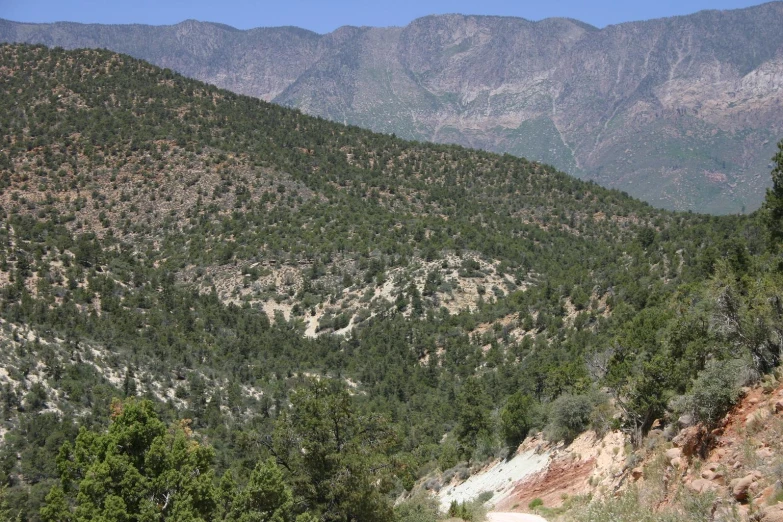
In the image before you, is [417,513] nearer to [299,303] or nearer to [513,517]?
[513,517]

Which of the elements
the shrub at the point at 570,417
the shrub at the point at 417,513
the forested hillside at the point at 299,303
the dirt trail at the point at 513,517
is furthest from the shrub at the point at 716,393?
the shrub at the point at 570,417

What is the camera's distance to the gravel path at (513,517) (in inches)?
812

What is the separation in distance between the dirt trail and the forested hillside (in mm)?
3214

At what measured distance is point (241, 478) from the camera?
20031mm

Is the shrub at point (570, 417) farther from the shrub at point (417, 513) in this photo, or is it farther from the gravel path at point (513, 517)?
the shrub at point (417, 513)

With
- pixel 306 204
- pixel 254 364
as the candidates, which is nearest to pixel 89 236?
pixel 306 204

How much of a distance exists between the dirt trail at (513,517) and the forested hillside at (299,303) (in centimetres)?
321

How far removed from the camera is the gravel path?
67.6ft

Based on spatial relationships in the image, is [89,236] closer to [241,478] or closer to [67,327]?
[67,327]

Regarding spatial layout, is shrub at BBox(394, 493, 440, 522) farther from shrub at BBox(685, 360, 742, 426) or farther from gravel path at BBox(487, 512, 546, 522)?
shrub at BBox(685, 360, 742, 426)

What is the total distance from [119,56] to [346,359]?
5954 cm

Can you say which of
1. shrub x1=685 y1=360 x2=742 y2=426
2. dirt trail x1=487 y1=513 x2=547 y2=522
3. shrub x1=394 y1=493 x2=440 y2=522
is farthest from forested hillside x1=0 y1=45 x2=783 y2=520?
dirt trail x1=487 y1=513 x2=547 y2=522

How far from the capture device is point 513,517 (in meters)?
21.7

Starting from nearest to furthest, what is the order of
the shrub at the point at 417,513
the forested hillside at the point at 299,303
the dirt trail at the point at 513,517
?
the forested hillside at the point at 299,303, the shrub at the point at 417,513, the dirt trail at the point at 513,517
